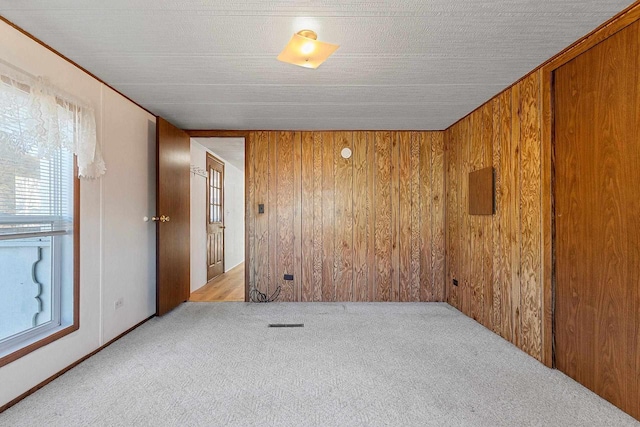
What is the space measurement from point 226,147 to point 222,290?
218cm

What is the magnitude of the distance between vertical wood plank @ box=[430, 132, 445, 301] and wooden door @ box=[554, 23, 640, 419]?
1839 mm

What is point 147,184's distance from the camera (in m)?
3.39

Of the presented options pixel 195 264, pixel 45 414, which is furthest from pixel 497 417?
pixel 195 264

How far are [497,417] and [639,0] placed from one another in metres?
2.31

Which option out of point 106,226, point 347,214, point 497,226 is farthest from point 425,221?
point 106,226

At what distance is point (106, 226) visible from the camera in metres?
2.71

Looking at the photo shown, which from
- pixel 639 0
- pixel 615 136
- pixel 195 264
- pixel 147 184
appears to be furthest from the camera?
pixel 195 264

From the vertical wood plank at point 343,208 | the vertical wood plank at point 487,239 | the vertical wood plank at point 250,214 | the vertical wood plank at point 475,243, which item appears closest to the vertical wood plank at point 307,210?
the vertical wood plank at point 343,208

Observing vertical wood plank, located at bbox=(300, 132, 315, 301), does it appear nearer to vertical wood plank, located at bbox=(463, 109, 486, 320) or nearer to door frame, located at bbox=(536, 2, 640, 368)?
vertical wood plank, located at bbox=(463, 109, 486, 320)

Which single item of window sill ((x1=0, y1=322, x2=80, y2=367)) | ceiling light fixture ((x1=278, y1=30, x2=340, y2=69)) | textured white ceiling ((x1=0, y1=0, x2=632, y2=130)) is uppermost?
textured white ceiling ((x1=0, y1=0, x2=632, y2=130))

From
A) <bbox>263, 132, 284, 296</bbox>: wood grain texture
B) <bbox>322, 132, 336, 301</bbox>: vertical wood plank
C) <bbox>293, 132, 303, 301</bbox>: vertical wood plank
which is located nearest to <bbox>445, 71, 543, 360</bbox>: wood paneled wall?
<bbox>322, 132, 336, 301</bbox>: vertical wood plank

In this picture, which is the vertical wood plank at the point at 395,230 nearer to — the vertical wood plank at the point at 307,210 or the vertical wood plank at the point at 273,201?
the vertical wood plank at the point at 307,210

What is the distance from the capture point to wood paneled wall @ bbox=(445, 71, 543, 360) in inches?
98.4

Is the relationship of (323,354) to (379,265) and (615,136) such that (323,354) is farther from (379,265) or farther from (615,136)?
(615,136)
